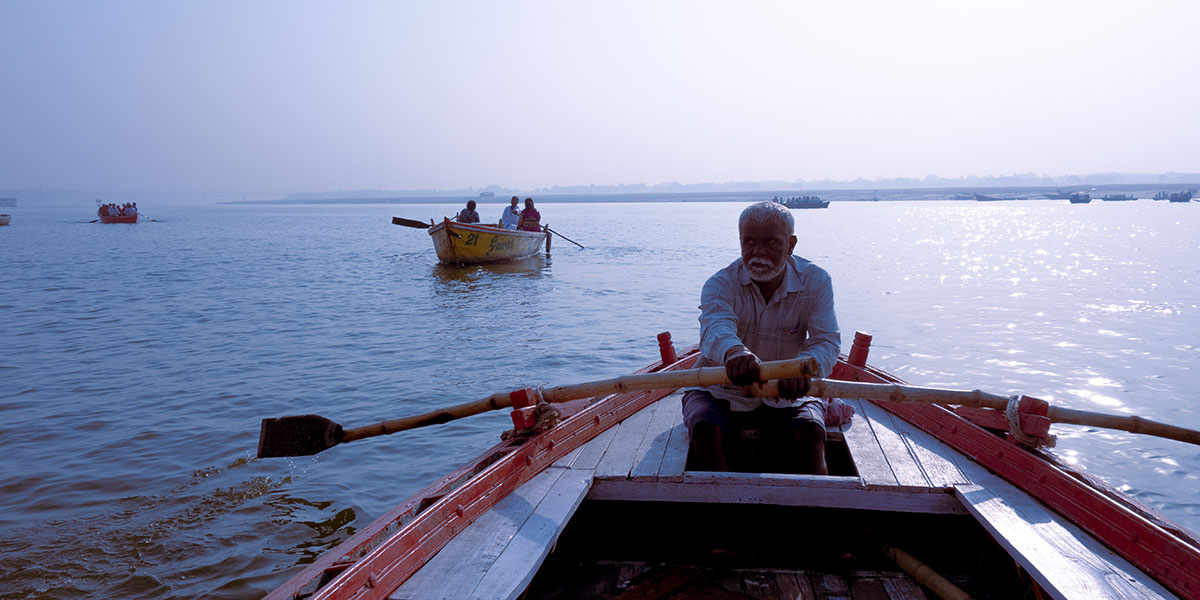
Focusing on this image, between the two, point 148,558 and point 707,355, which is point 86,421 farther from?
point 707,355

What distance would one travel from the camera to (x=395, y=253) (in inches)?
1302

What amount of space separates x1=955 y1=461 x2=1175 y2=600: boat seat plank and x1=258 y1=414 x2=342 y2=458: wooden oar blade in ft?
12.7

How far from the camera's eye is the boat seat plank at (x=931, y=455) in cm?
374

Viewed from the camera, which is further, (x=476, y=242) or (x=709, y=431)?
(x=476, y=242)

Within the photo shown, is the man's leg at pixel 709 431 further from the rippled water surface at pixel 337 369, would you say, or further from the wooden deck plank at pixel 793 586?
the rippled water surface at pixel 337 369

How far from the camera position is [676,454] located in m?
4.14

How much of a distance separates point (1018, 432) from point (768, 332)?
1.37 m

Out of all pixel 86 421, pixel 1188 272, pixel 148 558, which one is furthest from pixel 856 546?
pixel 1188 272

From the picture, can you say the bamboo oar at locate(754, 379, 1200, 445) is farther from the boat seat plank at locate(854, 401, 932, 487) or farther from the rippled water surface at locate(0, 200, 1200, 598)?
the rippled water surface at locate(0, 200, 1200, 598)

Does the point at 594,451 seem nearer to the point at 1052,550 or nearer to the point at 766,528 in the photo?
the point at 766,528

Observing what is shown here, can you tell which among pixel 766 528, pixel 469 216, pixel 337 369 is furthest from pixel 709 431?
pixel 469 216

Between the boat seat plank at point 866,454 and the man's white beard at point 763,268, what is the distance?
44.3 inches

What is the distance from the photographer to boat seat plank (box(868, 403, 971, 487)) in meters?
3.74

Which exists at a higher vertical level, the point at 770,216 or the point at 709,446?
the point at 770,216
